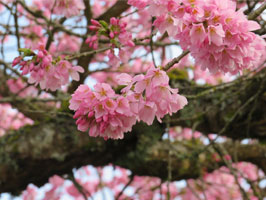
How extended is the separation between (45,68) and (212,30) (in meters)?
0.71

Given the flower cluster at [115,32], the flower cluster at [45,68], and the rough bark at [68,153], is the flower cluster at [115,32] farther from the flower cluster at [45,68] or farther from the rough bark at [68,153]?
the rough bark at [68,153]

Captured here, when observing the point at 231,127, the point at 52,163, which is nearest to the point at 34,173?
the point at 52,163

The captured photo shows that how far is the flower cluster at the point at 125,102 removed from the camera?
1.04 m

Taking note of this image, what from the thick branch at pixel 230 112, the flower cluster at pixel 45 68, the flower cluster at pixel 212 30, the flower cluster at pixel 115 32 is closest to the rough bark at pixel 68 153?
the thick branch at pixel 230 112

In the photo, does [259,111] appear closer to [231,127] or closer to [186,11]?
[231,127]

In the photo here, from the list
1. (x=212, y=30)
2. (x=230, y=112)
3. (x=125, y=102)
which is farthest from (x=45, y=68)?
(x=230, y=112)

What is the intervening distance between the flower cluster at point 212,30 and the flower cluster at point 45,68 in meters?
0.43

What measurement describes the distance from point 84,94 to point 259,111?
1755 millimetres

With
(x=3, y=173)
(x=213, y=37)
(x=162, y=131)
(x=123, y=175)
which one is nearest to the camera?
(x=213, y=37)

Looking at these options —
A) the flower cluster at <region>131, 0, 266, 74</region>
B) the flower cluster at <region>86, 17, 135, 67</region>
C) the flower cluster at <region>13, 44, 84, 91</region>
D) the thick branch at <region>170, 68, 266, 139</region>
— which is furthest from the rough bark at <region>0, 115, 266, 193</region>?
the flower cluster at <region>131, 0, 266, 74</region>

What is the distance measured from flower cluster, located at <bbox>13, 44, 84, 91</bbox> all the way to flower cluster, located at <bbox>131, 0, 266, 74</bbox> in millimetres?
426

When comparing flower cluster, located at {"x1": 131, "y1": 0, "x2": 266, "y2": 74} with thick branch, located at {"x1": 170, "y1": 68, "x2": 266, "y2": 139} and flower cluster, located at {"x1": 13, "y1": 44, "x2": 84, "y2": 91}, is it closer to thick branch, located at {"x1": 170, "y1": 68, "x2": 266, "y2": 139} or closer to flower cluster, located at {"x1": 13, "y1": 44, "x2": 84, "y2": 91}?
flower cluster, located at {"x1": 13, "y1": 44, "x2": 84, "y2": 91}

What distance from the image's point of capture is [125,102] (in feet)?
3.44

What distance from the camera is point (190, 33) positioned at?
Answer: 40.4 inches
